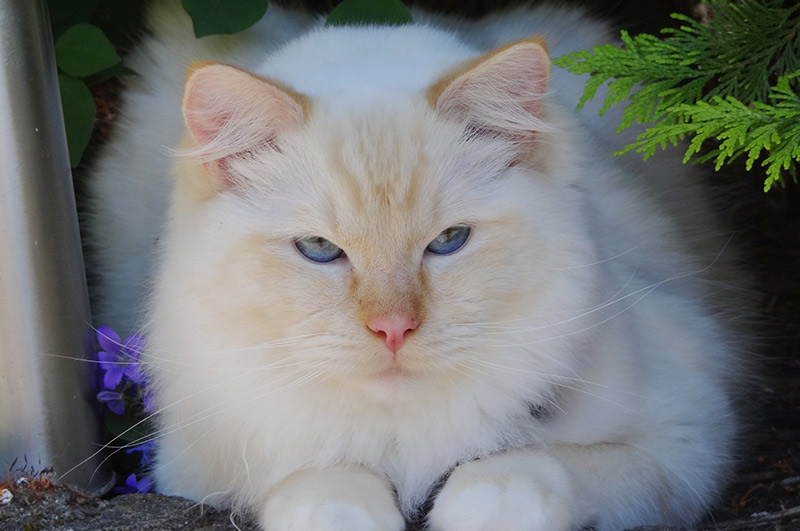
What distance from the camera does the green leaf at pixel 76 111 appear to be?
2900mm

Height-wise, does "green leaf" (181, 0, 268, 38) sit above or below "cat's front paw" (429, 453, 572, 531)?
above

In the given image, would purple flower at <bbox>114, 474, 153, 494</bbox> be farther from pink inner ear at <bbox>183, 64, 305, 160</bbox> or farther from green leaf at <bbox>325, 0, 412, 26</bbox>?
green leaf at <bbox>325, 0, 412, 26</bbox>

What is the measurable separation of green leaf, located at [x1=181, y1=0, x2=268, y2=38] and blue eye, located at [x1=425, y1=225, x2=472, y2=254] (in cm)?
113

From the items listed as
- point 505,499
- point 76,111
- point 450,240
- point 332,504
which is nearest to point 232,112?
point 450,240

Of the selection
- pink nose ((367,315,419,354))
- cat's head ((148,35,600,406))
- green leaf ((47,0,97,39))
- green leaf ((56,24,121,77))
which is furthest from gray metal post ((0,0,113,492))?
pink nose ((367,315,419,354))

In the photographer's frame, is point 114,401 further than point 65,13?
No

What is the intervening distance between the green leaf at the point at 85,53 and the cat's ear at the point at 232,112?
35.5 inches

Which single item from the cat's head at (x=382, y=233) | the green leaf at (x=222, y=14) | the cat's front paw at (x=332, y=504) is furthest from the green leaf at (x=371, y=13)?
the cat's front paw at (x=332, y=504)

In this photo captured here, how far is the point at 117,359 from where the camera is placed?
9.04 feet

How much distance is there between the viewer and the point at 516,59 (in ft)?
6.65

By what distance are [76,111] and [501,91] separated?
4.72 ft

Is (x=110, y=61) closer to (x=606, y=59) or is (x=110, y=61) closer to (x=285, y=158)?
(x=285, y=158)

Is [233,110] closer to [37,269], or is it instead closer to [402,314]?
[402,314]

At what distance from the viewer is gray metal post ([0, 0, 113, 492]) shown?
7.39 ft
